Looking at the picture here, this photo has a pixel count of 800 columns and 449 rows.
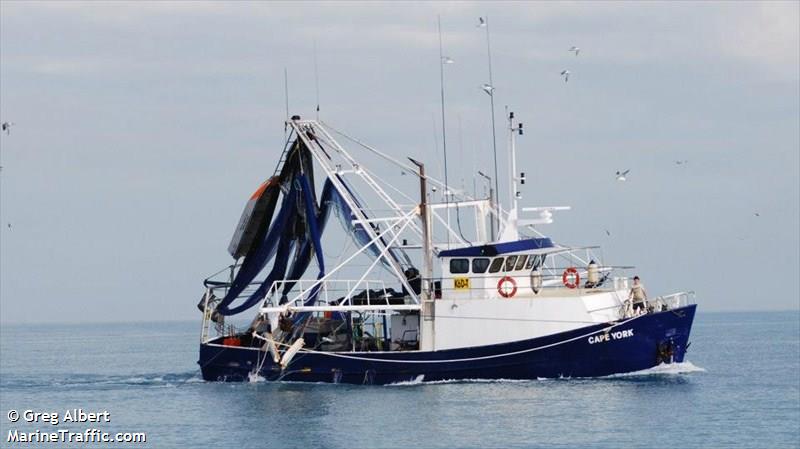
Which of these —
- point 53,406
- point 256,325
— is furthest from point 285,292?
point 53,406

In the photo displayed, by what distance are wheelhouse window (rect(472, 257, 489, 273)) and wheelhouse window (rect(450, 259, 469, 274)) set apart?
0.22m

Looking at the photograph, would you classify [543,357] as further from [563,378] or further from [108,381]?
[108,381]

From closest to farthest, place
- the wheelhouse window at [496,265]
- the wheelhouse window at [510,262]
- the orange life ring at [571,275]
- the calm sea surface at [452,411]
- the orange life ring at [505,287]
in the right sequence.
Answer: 1. the calm sea surface at [452,411]
2. the orange life ring at [505,287]
3. the orange life ring at [571,275]
4. the wheelhouse window at [496,265]
5. the wheelhouse window at [510,262]

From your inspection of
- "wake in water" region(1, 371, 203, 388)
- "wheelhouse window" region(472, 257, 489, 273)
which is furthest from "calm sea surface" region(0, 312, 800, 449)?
"wheelhouse window" region(472, 257, 489, 273)

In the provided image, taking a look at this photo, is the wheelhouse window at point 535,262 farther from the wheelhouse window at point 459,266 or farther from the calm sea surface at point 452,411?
the calm sea surface at point 452,411

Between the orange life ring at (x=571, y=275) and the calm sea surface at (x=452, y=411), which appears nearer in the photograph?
the calm sea surface at (x=452, y=411)

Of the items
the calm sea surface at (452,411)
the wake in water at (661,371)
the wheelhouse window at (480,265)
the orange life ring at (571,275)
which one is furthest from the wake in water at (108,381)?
the wake in water at (661,371)

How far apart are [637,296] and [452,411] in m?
8.37

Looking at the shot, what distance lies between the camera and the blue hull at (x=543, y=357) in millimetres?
42281

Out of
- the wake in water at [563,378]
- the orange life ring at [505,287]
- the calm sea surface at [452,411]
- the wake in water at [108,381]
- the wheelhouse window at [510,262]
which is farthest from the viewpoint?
the wake in water at [108,381]

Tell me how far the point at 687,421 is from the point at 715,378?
39.6ft

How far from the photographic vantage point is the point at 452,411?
1508 inches

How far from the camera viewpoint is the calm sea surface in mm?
34938

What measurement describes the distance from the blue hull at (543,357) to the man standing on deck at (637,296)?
113 centimetres
